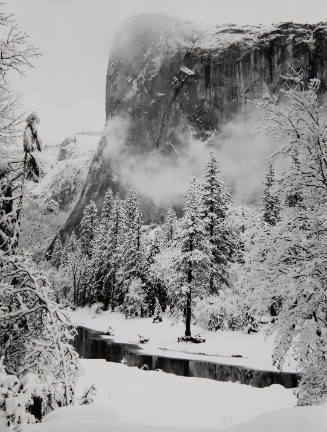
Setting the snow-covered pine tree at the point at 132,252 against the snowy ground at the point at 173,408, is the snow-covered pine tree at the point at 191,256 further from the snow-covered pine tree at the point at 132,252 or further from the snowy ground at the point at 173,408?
the snow-covered pine tree at the point at 132,252

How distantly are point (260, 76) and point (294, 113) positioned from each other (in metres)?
147

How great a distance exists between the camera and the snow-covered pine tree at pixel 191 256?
34219 mm

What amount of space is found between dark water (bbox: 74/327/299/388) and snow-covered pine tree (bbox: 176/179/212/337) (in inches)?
225

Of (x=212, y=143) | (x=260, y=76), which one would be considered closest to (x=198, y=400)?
(x=212, y=143)

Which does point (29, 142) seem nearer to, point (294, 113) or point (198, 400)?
point (294, 113)

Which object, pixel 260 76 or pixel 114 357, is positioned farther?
pixel 260 76

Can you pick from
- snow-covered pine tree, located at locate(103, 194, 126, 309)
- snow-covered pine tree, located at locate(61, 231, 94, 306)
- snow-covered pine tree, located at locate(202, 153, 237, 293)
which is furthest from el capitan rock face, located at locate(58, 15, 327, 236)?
snow-covered pine tree, located at locate(202, 153, 237, 293)

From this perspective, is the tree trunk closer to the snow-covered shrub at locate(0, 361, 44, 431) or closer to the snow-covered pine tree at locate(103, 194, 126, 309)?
the snow-covered pine tree at locate(103, 194, 126, 309)

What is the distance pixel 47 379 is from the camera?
6402 mm

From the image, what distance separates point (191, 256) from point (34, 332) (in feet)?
89.1

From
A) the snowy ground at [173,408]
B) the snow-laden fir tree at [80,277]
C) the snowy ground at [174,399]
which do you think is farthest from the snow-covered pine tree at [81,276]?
the snowy ground at [174,399]

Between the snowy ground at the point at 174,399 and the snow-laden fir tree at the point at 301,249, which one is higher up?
the snow-laden fir tree at the point at 301,249

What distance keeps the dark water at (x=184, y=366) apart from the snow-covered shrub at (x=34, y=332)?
1694 cm

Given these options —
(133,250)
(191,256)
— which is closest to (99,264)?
(133,250)
